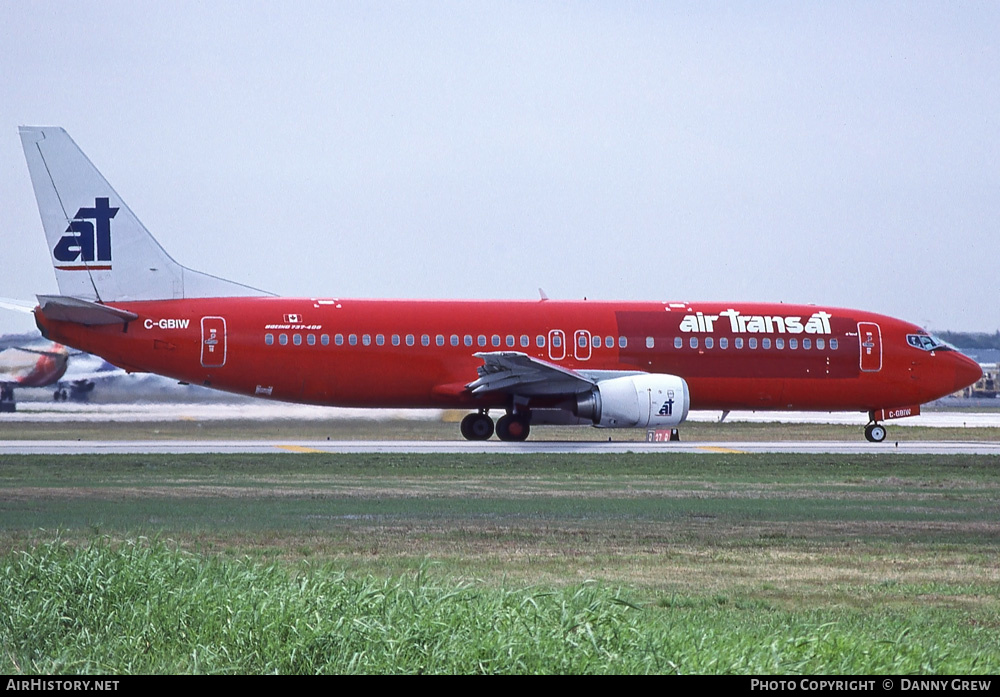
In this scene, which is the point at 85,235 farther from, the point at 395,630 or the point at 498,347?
the point at 395,630

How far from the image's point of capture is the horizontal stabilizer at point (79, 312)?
3175 cm

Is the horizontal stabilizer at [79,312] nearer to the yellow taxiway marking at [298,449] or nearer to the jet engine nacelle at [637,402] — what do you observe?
A: the yellow taxiway marking at [298,449]

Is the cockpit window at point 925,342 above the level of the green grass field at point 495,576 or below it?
above

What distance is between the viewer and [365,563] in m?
11.4

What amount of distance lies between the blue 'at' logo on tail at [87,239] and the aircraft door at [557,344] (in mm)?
11489

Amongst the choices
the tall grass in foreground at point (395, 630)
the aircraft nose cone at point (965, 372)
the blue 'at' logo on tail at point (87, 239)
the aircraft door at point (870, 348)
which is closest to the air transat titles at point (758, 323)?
the aircraft door at point (870, 348)

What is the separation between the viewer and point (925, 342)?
121 ft

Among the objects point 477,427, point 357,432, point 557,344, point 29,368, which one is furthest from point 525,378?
point 29,368

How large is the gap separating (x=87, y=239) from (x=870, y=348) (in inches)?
827

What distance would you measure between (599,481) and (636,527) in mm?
6573

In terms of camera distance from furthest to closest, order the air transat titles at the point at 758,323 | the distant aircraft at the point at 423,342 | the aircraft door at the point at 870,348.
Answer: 1. the aircraft door at the point at 870,348
2. the air transat titles at the point at 758,323
3. the distant aircraft at the point at 423,342
